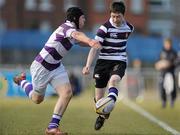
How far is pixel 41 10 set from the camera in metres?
60.2

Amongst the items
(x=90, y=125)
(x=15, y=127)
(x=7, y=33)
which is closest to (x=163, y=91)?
(x=90, y=125)

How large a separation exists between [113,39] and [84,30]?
1758 inches

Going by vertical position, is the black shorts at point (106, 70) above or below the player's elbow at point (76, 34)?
below

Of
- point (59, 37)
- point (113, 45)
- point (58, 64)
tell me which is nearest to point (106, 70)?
point (113, 45)

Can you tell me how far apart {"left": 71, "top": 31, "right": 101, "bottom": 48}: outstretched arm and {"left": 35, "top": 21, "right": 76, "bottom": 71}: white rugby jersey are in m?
0.22

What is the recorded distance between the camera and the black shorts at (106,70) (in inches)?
453

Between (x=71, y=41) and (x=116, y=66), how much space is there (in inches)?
55.3

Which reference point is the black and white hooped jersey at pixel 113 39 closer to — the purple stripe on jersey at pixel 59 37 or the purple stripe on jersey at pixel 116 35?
the purple stripe on jersey at pixel 116 35

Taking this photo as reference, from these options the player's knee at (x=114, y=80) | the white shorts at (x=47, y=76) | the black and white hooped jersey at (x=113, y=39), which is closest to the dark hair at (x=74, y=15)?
the white shorts at (x=47, y=76)

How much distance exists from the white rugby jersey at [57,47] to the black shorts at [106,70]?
49.4 inches

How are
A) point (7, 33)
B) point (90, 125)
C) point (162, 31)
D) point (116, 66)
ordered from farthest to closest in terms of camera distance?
point (162, 31)
point (7, 33)
point (90, 125)
point (116, 66)

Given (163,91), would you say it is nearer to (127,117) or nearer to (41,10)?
(127,117)

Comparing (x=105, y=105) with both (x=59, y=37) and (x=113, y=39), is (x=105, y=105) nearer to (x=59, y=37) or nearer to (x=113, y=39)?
(x=59, y=37)

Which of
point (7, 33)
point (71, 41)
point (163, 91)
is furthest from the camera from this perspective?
point (7, 33)
